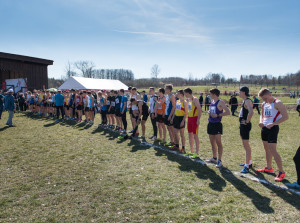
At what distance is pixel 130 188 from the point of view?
4250 millimetres

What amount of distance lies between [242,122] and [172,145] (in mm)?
2956

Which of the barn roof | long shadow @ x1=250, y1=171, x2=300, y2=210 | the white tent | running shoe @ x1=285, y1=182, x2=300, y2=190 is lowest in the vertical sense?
long shadow @ x1=250, y1=171, x2=300, y2=210

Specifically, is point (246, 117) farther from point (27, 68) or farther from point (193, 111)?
point (27, 68)

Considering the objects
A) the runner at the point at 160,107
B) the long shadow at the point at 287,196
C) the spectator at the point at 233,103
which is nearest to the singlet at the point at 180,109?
the runner at the point at 160,107

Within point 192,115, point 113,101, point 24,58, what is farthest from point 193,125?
point 24,58

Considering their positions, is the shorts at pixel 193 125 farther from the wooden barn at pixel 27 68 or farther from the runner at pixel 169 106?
the wooden barn at pixel 27 68

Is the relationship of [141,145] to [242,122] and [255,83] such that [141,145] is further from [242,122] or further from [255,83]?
[255,83]

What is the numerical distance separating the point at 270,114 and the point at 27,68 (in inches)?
1171

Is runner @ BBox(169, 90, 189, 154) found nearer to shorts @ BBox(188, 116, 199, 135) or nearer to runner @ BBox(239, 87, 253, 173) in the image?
shorts @ BBox(188, 116, 199, 135)

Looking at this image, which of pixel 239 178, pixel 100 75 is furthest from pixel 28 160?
pixel 100 75

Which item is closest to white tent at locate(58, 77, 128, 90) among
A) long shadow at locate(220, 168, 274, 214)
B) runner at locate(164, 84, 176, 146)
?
runner at locate(164, 84, 176, 146)

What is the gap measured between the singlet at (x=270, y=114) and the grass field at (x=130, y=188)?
136cm

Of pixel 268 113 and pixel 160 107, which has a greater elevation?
pixel 268 113

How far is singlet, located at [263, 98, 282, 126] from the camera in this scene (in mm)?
4477
